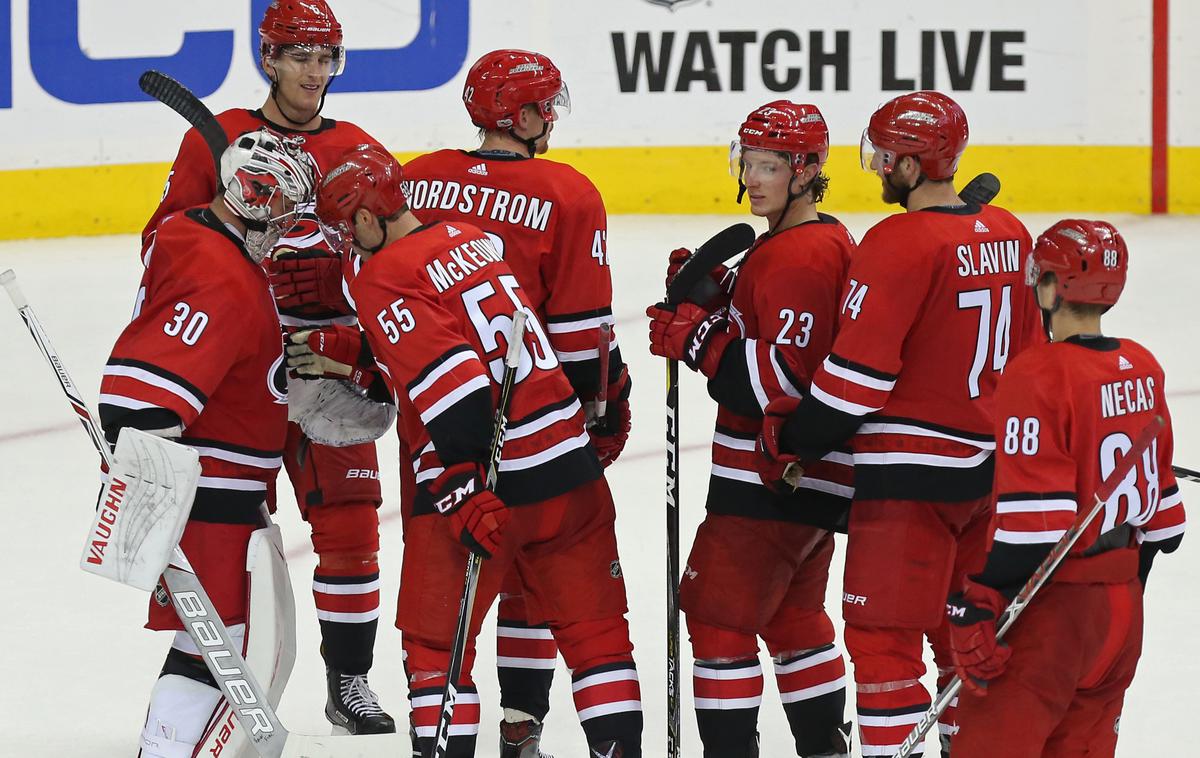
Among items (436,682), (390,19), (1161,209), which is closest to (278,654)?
(436,682)

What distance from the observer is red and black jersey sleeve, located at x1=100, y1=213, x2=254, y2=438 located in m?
2.61

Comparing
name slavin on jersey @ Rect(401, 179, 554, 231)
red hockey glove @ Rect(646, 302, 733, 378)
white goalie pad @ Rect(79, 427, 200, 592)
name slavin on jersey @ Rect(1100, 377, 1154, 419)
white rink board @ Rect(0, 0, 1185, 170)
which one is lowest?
white goalie pad @ Rect(79, 427, 200, 592)

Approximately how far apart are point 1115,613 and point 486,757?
1470 mm

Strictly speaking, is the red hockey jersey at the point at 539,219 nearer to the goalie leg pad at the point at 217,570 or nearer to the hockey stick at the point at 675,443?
the hockey stick at the point at 675,443

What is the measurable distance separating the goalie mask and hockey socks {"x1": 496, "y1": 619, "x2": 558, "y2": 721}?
0.95 meters

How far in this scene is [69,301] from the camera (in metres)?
6.86

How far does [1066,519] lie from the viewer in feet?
7.43

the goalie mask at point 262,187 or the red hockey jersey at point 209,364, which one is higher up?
the goalie mask at point 262,187

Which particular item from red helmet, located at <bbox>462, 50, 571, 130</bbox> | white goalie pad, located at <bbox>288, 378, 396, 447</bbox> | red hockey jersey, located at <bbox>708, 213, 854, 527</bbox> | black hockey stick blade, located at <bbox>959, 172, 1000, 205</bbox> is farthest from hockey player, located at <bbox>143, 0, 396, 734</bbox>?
black hockey stick blade, located at <bbox>959, 172, 1000, 205</bbox>

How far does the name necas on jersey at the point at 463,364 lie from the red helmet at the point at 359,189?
0.07 metres

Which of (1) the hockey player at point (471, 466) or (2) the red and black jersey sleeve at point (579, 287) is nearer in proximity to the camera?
(1) the hockey player at point (471, 466)

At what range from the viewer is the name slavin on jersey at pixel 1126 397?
2254 millimetres

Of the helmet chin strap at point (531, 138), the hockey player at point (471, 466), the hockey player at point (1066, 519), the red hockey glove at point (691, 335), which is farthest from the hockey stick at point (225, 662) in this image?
the hockey player at point (1066, 519)

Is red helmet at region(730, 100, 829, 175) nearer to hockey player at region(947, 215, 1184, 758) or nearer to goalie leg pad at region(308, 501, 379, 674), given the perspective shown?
hockey player at region(947, 215, 1184, 758)
